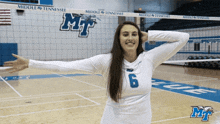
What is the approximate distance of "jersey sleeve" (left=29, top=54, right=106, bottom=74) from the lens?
4.40 ft

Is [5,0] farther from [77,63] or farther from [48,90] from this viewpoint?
[77,63]

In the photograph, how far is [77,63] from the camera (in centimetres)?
140

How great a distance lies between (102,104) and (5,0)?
9911 millimetres

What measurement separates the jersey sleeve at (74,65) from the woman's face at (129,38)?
0.53 ft

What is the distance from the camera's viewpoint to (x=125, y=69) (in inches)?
56.6

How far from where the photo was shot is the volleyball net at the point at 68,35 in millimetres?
12234

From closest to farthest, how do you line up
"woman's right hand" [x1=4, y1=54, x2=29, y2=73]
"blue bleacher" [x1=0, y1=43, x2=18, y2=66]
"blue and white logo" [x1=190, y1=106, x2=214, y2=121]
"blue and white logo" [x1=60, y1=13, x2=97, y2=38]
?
"woman's right hand" [x1=4, y1=54, x2=29, y2=73]
"blue and white logo" [x1=190, y1=106, x2=214, y2=121]
"blue bleacher" [x1=0, y1=43, x2=18, y2=66]
"blue and white logo" [x1=60, y1=13, x2=97, y2=38]

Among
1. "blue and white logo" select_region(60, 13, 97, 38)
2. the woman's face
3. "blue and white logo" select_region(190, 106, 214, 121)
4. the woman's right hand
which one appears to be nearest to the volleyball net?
"blue and white logo" select_region(60, 13, 97, 38)

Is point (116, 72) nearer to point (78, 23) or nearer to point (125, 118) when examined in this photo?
point (125, 118)

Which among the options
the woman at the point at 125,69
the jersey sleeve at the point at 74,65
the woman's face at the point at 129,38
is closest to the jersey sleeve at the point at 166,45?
the woman at the point at 125,69

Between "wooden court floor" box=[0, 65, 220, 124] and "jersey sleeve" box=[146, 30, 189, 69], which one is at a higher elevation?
"jersey sleeve" box=[146, 30, 189, 69]

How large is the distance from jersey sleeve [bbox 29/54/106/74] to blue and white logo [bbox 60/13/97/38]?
42.1ft

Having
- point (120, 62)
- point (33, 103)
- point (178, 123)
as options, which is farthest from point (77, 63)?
point (33, 103)

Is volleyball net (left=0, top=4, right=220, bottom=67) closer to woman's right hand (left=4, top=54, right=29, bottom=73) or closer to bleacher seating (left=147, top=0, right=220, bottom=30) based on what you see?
bleacher seating (left=147, top=0, right=220, bottom=30)
